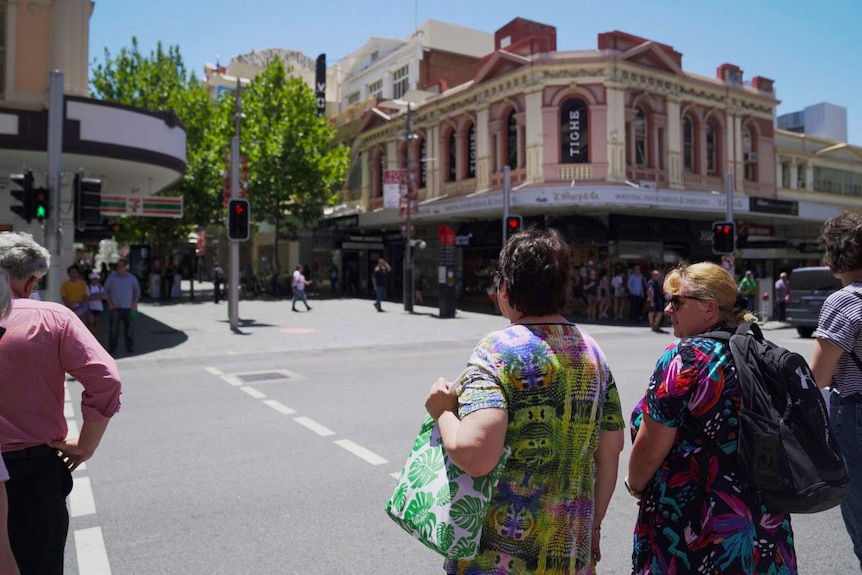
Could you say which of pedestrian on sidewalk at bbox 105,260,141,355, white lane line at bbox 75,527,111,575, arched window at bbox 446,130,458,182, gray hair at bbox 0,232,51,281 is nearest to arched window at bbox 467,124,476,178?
arched window at bbox 446,130,458,182

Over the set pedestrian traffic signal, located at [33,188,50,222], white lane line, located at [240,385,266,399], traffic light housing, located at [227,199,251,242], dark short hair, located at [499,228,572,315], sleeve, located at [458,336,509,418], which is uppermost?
traffic light housing, located at [227,199,251,242]

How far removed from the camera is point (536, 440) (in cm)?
220

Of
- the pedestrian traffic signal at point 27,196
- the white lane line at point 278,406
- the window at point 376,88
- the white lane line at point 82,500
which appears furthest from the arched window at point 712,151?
the white lane line at point 82,500

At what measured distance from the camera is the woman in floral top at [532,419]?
2113 mm

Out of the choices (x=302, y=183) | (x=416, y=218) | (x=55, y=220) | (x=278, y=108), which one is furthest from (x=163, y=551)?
(x=278, y=108)

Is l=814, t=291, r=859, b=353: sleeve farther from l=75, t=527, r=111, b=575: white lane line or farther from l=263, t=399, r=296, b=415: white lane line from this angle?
l=263, t=399, r=296, b=415: white lane line

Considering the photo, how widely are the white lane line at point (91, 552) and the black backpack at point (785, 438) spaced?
11.7 ft

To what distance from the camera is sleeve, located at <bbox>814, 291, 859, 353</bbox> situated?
3.14m

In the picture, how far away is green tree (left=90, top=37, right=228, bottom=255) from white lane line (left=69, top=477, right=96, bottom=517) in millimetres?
30324

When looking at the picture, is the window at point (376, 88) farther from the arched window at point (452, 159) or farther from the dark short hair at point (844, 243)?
the dark short hair at point (844, 243)

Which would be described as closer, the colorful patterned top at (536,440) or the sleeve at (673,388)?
the colorful patterned top at (536,440)

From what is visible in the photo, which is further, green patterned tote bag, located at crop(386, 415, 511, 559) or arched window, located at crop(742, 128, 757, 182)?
Answer: arched window, located at crop(742, 128, 757, 182)

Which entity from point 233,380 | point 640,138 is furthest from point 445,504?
point 640,138

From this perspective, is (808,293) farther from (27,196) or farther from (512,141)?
(27,196)
